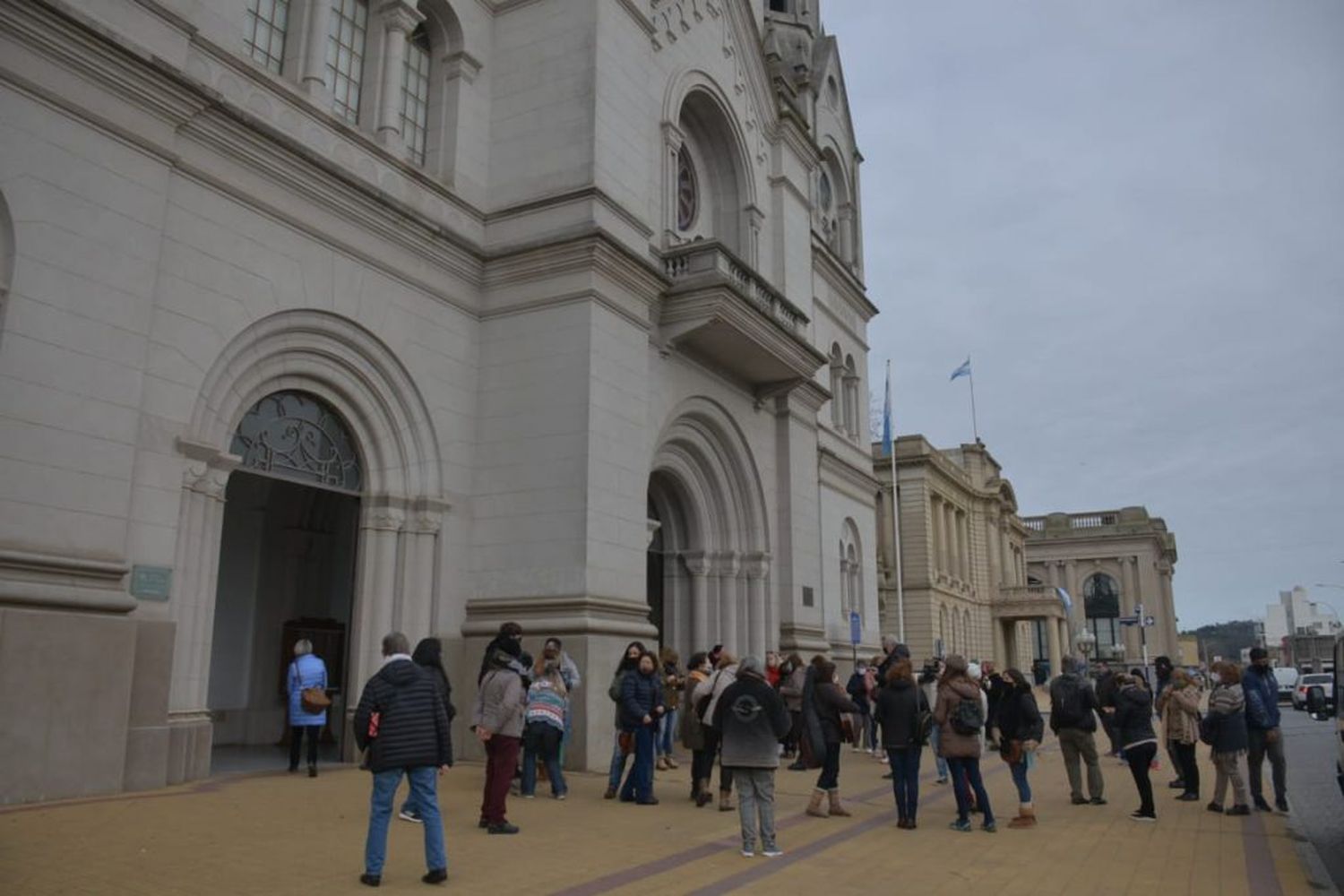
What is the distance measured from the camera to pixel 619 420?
16062mm

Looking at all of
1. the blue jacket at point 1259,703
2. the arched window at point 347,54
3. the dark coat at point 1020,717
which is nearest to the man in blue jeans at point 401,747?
the dark coat at point 1020,717

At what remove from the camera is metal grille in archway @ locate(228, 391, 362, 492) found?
42.7ft

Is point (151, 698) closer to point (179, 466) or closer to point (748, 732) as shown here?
point (179, 466)

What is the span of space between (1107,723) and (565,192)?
13.3m

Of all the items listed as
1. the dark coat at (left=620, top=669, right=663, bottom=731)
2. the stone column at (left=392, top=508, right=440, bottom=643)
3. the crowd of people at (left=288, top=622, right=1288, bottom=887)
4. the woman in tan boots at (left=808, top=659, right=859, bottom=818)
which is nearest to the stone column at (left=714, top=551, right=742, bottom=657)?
the crowd of people at (left=288, top=622, right=1288, bottom=887)

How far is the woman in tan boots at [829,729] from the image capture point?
1129 centimetres

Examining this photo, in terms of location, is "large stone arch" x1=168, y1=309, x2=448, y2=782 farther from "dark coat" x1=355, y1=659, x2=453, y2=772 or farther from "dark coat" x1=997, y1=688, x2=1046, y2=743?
"dark coat" x1=997, y1=688, x2=1046, y2=743

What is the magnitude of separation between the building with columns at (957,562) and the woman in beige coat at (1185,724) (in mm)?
30285

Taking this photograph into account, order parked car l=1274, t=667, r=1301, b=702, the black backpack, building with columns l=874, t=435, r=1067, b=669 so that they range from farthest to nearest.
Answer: building with columns l=874, t=435, r=1067, b=669, parked car l=1274, t=667, r=1301, b=702, the black backpack

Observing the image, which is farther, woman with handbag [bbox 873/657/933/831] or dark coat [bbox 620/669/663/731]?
dark coat [bbox 620/669/663/731]

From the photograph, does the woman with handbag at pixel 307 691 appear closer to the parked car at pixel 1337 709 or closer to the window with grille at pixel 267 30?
the window with grille at pixel 267 30

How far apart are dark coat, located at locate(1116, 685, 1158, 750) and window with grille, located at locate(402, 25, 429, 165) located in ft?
42.6

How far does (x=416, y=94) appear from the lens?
16.5 metres

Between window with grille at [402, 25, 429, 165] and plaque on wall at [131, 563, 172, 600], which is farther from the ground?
window with grille at [402, 25, 429, 165]
